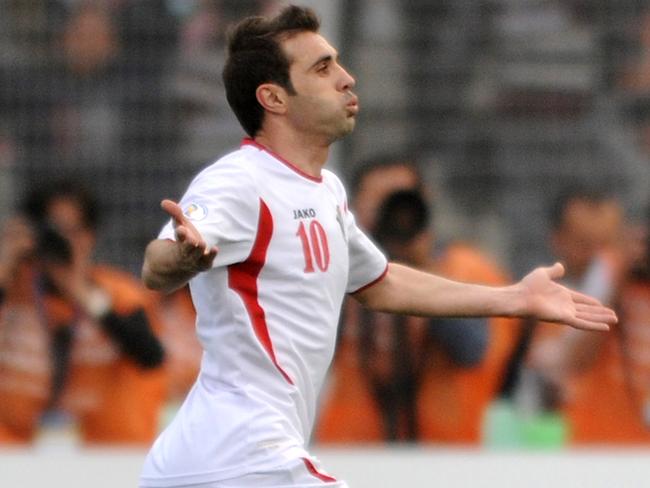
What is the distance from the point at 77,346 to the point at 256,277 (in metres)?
2.85

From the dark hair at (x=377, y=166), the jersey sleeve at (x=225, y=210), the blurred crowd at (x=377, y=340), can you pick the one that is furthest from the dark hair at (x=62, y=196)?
the jersey sleeve at (x=225, y=210)

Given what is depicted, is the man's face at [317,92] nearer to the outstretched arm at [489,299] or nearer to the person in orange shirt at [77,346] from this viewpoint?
the outstretched arm at [489,299]

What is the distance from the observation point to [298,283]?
4.12 m

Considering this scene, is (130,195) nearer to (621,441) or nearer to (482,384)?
(482,384)

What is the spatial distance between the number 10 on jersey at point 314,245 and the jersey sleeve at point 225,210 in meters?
0.14

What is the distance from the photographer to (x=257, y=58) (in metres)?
4.29

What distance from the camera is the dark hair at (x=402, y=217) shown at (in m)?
6.61

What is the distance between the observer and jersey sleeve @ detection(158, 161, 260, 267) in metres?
3.90

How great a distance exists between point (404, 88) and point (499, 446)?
1620 millimetres

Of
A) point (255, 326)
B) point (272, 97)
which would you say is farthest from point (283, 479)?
point (272, 97)

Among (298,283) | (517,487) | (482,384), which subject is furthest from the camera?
(482,384)

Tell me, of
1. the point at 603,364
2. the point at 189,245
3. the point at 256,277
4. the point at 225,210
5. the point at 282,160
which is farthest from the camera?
the point at 603,364

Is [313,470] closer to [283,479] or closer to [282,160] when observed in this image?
[283,479]

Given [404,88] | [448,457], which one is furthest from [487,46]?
[448,457]
